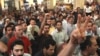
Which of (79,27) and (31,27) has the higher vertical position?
(79,27)

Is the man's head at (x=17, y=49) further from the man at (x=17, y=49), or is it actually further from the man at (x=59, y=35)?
the man at (x=59, y=35)

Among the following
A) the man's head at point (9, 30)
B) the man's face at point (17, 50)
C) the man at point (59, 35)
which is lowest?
the man at point (59, 35)

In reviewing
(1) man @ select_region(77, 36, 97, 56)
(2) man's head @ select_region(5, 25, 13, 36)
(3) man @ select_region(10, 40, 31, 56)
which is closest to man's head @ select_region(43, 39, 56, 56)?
(3) man @ select_region(10, 40, 31, 56)

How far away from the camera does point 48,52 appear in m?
4.66

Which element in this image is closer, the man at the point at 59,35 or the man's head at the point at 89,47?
the man's head at the point at 89,47

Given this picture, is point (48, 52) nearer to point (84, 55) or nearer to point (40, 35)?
point (84, 55)

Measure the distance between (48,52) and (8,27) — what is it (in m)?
1.85

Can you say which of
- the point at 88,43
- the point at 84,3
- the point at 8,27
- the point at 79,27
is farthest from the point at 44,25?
the point at 84,3

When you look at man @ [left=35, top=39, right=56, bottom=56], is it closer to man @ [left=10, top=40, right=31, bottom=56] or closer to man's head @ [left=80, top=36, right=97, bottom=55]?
man @ [left=10, top=40, right=31, bottom=56]

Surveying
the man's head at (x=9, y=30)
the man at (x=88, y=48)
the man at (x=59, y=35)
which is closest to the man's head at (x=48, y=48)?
the man at (x=88, y=48)

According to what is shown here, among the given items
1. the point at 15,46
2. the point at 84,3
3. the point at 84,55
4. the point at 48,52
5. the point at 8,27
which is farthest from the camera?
the point at 84,3

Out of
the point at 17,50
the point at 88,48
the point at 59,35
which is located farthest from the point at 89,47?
the point at 59,35

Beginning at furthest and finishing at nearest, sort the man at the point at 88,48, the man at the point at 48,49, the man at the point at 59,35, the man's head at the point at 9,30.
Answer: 1. the man at the point at 59,35
2. the man's head at the point at 9,30
3. the man at the point at 48,49
4. the man at the point at 88,48

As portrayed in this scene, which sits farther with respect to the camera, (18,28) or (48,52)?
(18,28)
